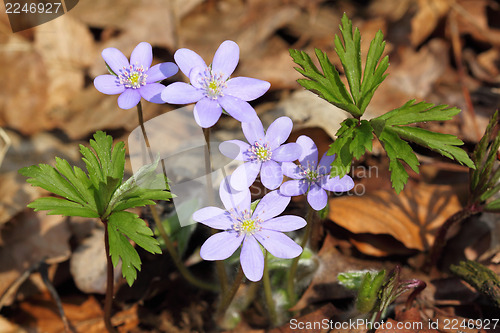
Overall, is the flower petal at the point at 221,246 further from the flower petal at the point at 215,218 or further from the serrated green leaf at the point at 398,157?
the serrated green leaf at the point at 398,157

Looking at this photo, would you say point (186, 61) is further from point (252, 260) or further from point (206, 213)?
point (252, 260)

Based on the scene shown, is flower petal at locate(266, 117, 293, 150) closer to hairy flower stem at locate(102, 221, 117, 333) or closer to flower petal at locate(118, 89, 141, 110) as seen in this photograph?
flower petal at locate(118, 89, 141, 110)

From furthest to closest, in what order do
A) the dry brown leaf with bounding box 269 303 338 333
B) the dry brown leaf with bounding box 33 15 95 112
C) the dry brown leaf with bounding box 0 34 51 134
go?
the dry brown leaf with bounding box 33 15 95 112
the dry brown leaf with bounding box 0 34 51 134
the dry brown leaf with bounding box 269 303 338 333

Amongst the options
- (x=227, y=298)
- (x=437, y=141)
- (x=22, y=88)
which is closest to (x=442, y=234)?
(x=437, y=141)

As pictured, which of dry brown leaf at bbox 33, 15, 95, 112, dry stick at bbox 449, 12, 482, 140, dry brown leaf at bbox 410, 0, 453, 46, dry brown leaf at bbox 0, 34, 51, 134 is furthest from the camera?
dry brown leaf at bbox 410, 0, 453, 46

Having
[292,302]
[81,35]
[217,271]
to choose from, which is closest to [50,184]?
[217,271]

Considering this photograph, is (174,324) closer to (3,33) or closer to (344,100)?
(344,100)

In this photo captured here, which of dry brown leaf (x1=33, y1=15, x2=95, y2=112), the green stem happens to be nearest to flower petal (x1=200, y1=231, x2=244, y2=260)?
the green stem
